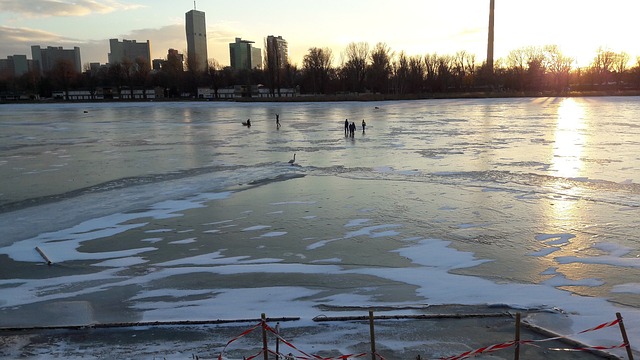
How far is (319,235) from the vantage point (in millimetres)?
Result: 8438

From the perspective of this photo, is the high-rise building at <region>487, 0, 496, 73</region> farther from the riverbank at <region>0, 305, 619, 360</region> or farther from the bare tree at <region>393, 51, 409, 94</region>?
the riverbank at <region>0, 305, 619, 360</region>

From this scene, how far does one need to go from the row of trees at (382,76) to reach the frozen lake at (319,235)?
235 ft

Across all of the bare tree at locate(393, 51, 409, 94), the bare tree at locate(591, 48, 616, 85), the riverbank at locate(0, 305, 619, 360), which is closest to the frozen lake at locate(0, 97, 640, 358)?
the riverbank at locate(0, 305, 619, 360)

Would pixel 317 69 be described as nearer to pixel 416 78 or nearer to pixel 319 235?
pixel 416 78

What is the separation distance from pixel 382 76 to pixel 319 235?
261 ft

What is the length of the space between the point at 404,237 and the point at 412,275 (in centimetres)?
160

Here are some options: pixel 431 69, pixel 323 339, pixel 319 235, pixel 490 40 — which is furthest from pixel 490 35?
pixel 323 339

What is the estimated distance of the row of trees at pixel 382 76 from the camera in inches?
3371

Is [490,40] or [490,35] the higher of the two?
[490,35]

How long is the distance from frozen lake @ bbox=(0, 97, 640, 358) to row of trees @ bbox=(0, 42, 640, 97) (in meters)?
71.7

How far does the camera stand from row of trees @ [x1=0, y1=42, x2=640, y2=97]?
281ft

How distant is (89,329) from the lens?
5262 millimetres

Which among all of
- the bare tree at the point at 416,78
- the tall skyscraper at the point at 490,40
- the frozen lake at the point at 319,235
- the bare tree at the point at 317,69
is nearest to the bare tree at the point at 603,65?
the tall skyscraper at the point at 490,40

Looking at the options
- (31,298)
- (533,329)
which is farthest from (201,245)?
(533,329)
